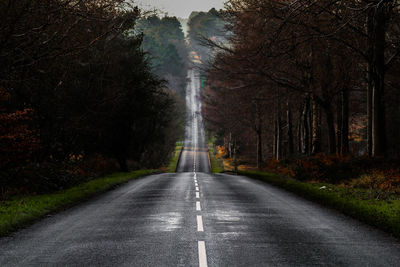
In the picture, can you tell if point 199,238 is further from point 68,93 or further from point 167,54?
point 167,54

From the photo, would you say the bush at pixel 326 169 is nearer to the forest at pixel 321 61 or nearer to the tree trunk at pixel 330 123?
the forest at pixel 321 61

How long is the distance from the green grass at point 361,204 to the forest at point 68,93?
26.7 feet

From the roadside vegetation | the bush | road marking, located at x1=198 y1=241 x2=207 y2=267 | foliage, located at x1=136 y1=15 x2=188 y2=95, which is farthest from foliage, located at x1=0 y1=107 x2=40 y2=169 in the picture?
foliage, located at x1=136 y1=15 x2=188 y2=95

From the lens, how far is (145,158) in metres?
49.2

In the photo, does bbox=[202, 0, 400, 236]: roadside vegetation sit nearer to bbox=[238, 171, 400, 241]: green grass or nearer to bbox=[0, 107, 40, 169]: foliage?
bbox=[238, 171, 400, 241]: green grass

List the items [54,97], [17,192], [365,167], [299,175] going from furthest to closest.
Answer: [299,175]
[54,97]
[365,167]
[17,192]

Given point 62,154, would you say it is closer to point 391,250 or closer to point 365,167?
point 365,167

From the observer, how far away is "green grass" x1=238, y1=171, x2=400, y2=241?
32.5 ft

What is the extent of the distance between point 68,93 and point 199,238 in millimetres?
16946

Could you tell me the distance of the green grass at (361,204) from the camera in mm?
9918

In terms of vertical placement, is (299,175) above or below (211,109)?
below

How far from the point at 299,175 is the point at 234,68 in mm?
6755

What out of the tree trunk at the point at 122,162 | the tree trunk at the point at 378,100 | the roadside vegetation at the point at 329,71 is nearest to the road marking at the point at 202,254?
the roadside vegetation at the point at 329,71

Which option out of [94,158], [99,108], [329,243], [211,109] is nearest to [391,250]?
[329,243]
